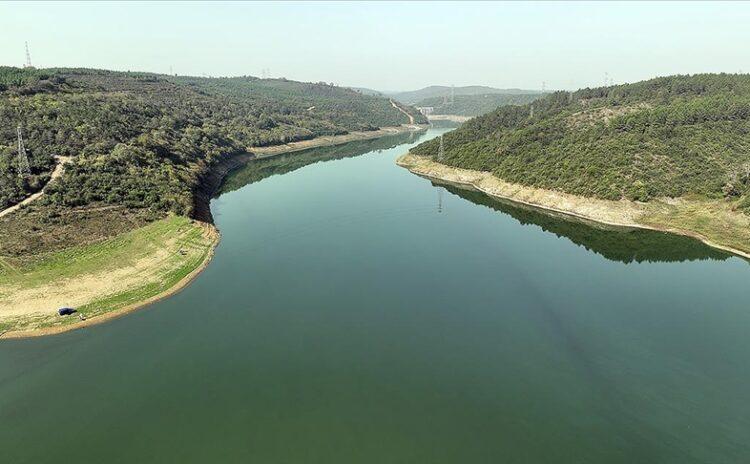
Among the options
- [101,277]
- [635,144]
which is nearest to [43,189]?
[101,277]

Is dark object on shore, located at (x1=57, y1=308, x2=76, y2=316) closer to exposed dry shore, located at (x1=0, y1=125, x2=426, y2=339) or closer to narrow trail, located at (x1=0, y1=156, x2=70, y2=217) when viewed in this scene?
exposed dry shore, located at (x1=0, y1=125, x2=426, y2=339)

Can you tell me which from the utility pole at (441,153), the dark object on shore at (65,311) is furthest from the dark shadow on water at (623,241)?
the dark object on shore at (65,311)

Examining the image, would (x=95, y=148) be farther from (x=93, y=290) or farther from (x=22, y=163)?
(x=93, y=290)

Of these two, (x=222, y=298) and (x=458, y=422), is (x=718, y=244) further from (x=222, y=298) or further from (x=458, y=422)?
(x=222, y=298)

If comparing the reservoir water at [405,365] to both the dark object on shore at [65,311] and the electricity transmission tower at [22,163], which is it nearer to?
the dark object on shore at [65,311]

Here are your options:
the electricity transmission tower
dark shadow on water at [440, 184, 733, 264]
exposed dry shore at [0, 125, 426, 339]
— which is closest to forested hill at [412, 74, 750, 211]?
dark shadow on water at [440, 184, 733, 264]
